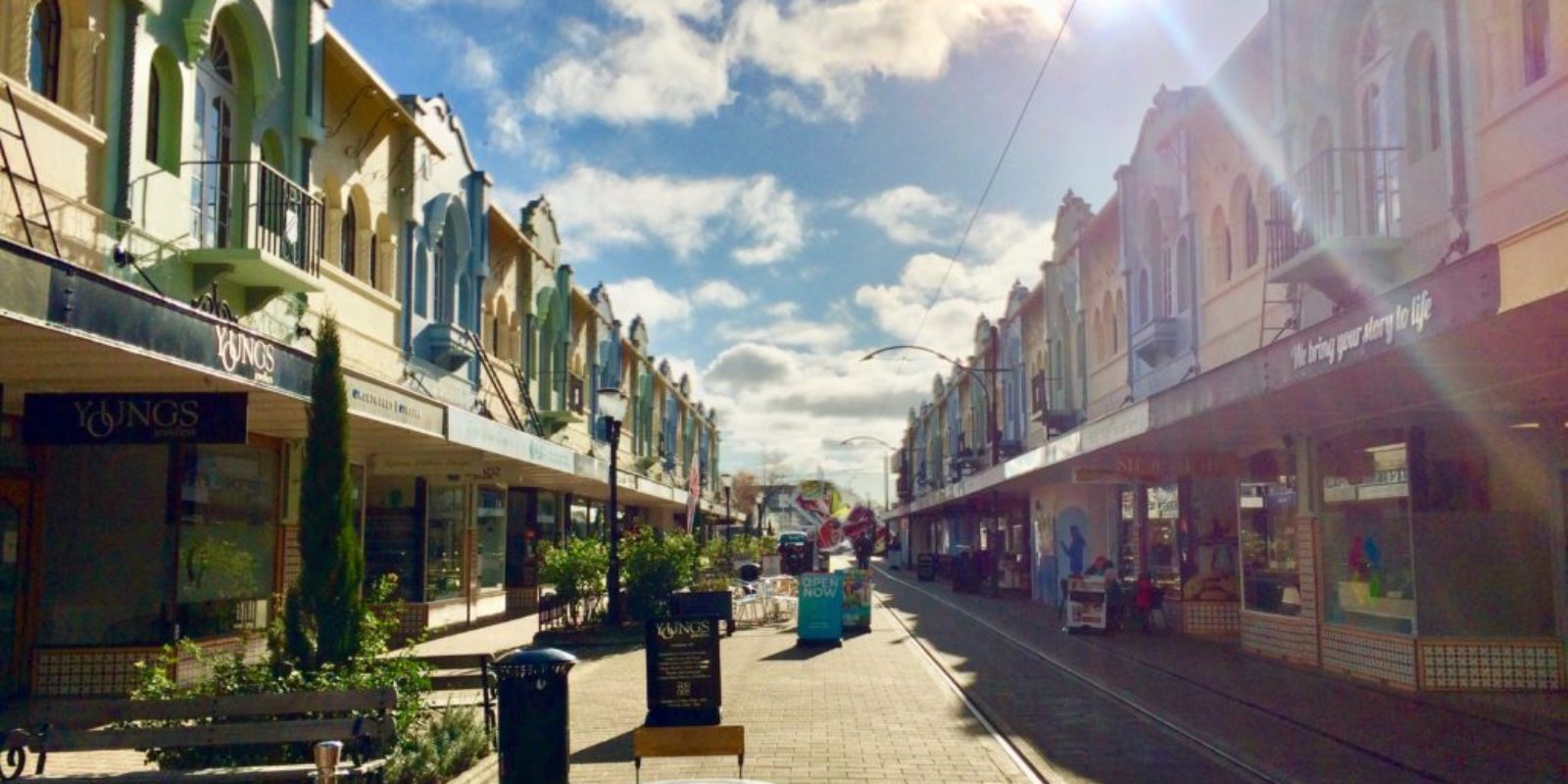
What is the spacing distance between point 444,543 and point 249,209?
1068cm

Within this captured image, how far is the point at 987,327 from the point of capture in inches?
1953

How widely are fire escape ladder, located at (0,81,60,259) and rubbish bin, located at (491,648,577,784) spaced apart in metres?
5.18

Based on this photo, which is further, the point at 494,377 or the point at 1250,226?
the point at 494,377

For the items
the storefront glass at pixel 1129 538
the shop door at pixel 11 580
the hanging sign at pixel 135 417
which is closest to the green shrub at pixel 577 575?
the shop door at pixel 11 580

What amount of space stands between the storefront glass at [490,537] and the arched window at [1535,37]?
19.9 m

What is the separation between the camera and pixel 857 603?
22.6 m

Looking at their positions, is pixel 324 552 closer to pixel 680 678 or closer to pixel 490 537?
pixel 680 678

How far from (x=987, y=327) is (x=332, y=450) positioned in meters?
41.8

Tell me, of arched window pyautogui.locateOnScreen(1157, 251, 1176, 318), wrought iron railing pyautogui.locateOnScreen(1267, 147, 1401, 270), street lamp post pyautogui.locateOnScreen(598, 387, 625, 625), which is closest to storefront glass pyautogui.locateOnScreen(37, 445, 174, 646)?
street lamp post pyautogui.locateOnScreen(598, 387, 625, 625)

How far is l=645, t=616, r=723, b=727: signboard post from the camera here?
34.0 feet

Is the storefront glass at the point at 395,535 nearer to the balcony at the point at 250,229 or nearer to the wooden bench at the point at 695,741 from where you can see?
the balcony at the point at 250,229

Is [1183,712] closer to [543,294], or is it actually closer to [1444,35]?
[1444,35]

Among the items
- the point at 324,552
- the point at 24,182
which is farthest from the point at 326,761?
the point at 24,182

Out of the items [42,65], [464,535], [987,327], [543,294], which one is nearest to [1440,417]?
[42,65]
